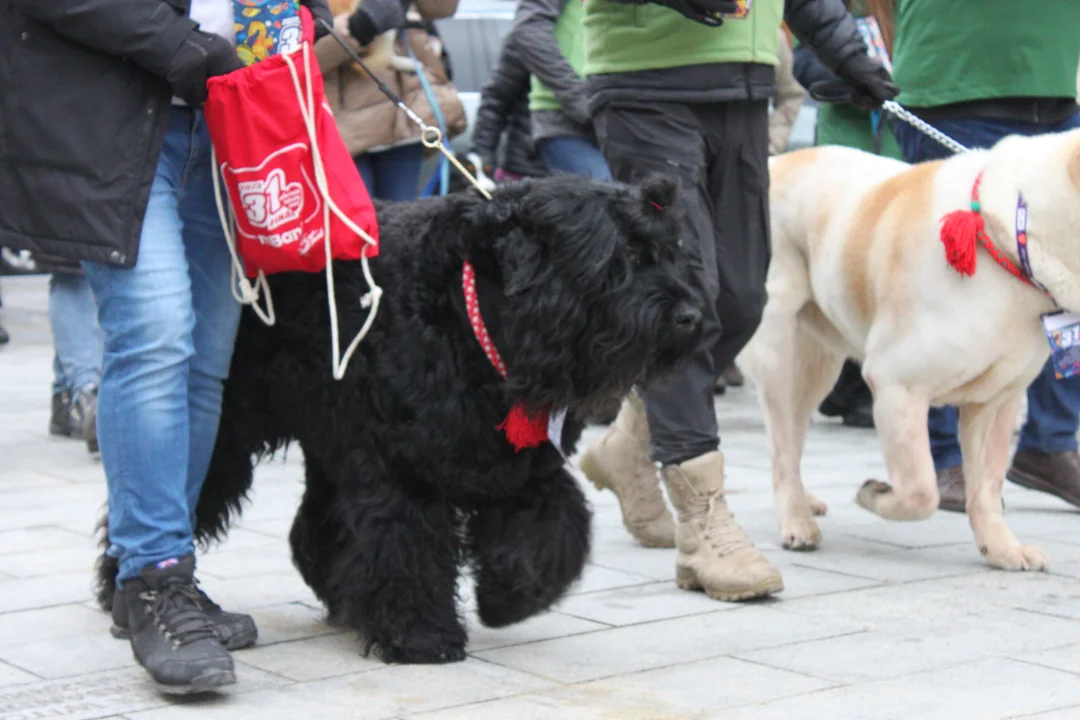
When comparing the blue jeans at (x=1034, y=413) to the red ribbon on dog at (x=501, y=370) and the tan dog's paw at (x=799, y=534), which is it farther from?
the red ribbon on dog at (x=501, y=370)

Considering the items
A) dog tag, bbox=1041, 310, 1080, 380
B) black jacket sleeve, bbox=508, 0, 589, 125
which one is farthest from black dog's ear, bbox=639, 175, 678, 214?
black jacket sleeve, bbox=508, 0, 589, 125

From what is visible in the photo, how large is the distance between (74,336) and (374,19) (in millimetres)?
2231

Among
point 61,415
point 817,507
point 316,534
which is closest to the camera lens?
point 316,534

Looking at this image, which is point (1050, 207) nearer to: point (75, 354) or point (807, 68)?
point (807, 68)

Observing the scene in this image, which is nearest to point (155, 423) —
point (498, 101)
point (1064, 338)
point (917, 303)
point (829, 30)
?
point (917, 303)

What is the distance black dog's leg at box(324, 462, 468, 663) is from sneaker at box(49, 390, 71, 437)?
3884mm

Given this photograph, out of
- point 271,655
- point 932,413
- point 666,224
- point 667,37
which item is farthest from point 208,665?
point 932,413

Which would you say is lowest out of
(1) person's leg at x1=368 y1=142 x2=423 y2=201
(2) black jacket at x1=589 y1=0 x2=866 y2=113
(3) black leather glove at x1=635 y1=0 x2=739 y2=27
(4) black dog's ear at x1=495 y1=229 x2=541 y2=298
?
(1) person's leg at x1=368 y1=142 x2=423 y2=201

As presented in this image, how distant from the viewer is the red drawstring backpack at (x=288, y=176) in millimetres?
3348

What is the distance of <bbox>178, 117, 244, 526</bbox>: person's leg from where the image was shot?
356 cm

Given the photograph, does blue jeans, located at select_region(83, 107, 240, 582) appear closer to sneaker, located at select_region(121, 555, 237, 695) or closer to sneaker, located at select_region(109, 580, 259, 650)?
sneaker, located at select_region(121, 555, 237, 695)

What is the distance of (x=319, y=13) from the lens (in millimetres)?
3816

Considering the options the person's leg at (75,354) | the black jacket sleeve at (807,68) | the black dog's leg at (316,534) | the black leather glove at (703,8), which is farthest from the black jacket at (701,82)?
the person's leg at (75,354)

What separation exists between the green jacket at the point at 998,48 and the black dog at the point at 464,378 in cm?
234
